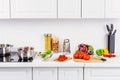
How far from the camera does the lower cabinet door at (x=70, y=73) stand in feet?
7.98

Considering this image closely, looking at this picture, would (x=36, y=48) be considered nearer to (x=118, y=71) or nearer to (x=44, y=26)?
(x=44, y=26)

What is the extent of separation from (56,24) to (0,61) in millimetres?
869

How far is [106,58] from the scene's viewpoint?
267 centimetres

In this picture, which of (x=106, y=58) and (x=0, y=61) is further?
(x=106, y=58)

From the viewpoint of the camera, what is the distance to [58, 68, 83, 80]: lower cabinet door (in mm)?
2434
